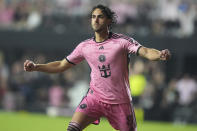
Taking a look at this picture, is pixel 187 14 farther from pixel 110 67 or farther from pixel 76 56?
pixel 110 67

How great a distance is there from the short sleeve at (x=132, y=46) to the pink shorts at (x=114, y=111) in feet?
2.55

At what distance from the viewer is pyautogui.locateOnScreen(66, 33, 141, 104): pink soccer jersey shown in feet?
26.6

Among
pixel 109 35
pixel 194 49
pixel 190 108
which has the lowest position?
pixel 190 108

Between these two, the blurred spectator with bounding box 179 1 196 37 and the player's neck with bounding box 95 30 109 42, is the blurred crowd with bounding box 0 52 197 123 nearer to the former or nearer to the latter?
the blurred spectator with bounding box 179 1 196 37

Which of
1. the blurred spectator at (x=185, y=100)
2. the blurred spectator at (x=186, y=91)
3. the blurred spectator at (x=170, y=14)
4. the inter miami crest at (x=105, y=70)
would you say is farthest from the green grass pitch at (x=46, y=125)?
the inter miami crest at (x=105, y=70)

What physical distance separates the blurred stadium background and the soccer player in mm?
7740

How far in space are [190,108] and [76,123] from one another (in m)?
9.28

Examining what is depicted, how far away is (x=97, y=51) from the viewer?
8227mm

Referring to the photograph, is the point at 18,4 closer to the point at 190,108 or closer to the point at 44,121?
the point at 44,121

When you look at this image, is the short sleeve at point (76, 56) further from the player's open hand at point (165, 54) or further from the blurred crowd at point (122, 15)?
the blurred crowd at point (122, 15)

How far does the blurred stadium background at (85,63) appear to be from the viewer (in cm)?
1697

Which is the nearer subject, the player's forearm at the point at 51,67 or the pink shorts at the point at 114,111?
the pink shorts at the point at 114,111

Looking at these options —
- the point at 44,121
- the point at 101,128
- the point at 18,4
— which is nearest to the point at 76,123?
the point at 101,128

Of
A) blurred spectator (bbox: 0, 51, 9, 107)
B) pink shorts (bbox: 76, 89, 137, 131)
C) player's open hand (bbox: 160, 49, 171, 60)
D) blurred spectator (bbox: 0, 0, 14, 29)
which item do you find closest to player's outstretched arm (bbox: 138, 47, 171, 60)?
player's open hand (bbox: 160, 49, 171, 60)
